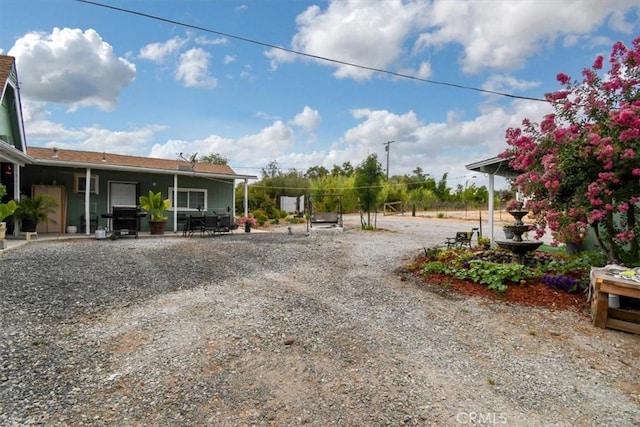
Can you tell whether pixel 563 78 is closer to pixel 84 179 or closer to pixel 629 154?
pixel 629 154

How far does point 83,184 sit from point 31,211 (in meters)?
2.77

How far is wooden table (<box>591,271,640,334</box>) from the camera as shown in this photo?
397 centimetres

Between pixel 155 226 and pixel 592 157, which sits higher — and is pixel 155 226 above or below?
below

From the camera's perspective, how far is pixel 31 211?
10.0m

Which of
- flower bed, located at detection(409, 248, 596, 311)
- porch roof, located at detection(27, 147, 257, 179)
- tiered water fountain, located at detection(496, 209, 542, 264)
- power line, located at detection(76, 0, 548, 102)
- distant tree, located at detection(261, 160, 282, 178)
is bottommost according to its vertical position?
flower bed, located at detection(409, 248, 596, 311)

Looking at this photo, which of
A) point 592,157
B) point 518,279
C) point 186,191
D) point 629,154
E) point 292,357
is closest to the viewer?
point 292,357

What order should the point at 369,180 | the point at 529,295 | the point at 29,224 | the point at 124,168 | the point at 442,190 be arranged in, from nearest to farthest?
the point at 529,295 < the point at 29,224 < the point at 124,168 < the point at 369,180 < the point at 442,190

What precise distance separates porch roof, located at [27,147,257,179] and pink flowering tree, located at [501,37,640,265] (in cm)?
1175

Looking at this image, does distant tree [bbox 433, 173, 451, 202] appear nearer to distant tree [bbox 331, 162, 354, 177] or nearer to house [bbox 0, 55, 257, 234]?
distant tree [bbox 331, 162, 354, 177]

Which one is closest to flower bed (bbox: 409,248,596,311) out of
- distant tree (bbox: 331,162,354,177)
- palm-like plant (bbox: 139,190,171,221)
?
palm-like plant (bbox: 139,190,171,221)

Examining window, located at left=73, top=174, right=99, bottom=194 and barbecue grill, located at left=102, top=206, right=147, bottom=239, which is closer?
barbecue grill, located at left=102, top=206, right=147, bottom=239

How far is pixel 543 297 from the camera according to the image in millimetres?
5129
